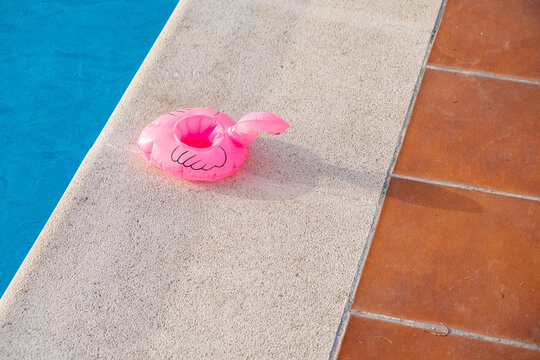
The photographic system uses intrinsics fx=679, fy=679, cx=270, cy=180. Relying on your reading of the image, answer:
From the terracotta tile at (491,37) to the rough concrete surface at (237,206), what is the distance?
0.11 meters

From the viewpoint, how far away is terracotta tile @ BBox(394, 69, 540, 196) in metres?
2.62

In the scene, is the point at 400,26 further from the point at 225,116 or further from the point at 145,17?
the point at 145,17

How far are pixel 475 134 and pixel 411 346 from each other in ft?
3.27

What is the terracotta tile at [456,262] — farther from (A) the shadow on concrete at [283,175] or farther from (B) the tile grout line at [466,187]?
(A) the shadow on concrete at [283,175]

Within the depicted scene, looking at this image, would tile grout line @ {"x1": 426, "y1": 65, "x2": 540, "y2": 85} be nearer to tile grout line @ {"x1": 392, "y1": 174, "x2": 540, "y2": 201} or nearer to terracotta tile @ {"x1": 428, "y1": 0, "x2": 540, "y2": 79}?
terracotta tile @ {"x1": 428, "y1": 0, "x2": 540, "y2": 79}

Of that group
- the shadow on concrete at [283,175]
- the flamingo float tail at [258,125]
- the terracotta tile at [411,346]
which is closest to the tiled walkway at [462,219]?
the terracotta tile at [411,346]

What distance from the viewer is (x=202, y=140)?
2680 millimetres

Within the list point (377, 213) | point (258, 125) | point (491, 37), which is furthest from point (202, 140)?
point (491, 37)

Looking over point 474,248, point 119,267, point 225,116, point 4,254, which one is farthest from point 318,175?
point 4,254

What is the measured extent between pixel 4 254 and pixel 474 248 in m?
1.80

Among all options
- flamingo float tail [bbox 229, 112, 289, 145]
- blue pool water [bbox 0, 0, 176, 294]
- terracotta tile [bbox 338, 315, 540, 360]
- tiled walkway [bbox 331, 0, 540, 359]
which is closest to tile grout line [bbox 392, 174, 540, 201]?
tiled walkway [bbox 331, 0, 540, 359]

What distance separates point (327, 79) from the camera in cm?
297

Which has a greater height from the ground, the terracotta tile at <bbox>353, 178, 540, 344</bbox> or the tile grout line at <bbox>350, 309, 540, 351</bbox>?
the terracotta tile at <bbox>353, 178, 540, 344</bbox>

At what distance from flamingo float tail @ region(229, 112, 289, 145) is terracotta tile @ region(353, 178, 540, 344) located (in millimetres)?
497
